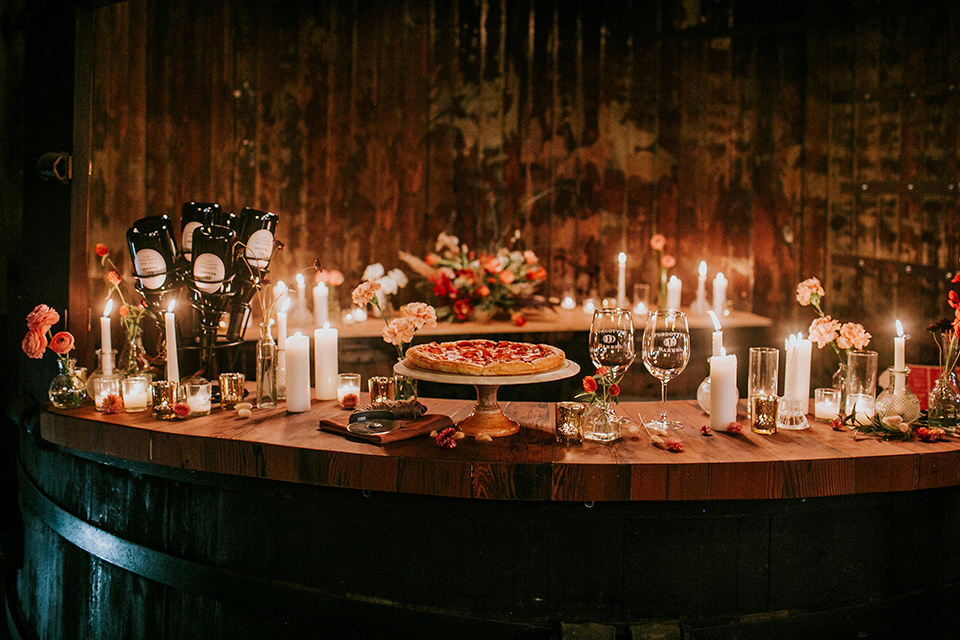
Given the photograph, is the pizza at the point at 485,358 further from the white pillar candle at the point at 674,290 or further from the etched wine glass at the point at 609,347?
the white pillar candle at the point at 674,290

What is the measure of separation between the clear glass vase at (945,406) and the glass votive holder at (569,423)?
3.07 ft

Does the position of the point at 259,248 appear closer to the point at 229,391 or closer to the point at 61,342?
the point at 229,391

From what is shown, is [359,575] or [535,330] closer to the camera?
[359,575]

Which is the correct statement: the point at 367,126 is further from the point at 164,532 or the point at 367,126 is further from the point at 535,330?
the point at 164,532

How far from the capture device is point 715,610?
1848mm

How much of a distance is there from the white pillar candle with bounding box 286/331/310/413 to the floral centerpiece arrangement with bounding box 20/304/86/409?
2.03 feet

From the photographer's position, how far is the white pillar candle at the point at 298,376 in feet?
7.26

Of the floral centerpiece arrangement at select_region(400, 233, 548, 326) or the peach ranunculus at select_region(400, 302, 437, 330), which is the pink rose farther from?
the floral centerpiece arrangement at select_region(400, 233, 548, 326)

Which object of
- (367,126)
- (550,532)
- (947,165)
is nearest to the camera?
(550,532)

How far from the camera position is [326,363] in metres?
2.41

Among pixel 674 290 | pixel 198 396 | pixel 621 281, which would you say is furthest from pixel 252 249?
pixel 674 290

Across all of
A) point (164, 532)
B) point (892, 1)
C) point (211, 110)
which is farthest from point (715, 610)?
point (211, 110)

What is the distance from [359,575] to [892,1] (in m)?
3.23

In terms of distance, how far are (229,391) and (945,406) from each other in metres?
1.92
